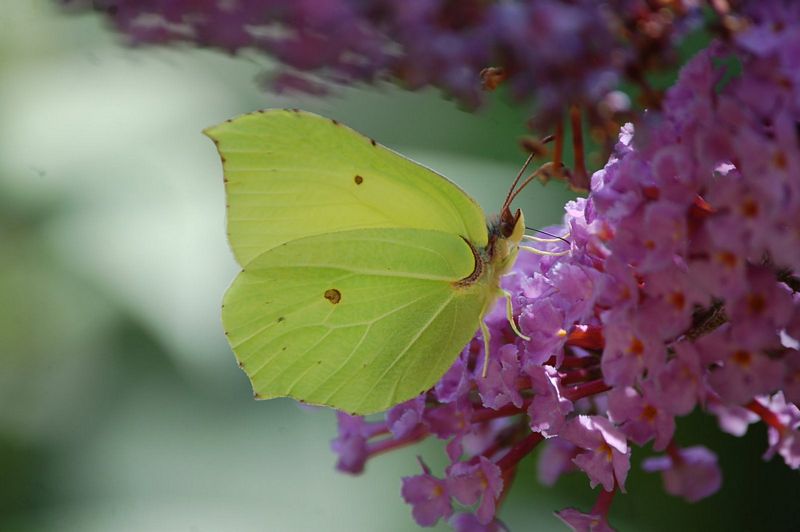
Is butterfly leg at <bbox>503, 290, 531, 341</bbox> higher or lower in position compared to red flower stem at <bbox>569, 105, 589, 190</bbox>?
lower

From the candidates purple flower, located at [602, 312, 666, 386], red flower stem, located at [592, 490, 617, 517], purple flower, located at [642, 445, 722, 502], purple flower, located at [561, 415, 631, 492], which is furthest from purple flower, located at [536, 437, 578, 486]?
purple flower, located at [602, 312, 666, 386]

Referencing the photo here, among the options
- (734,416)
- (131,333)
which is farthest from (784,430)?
(131,333)

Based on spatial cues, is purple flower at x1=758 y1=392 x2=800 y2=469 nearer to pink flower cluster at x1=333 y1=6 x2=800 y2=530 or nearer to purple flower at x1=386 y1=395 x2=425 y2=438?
pink flower cluster at x1=333 y1=6 x2=800 y2=530

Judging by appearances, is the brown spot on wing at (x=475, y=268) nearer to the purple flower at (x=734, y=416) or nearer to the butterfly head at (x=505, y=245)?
the butterfly head at (x=505, y=245)

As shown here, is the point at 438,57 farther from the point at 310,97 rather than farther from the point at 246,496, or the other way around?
the point at 246,496

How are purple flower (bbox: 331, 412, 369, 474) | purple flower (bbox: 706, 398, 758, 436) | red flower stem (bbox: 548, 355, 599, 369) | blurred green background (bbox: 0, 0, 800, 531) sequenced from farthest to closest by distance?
blurred green background (bbox: 0, 0, 800, 531), purple flower (bbox: 331, 412, 369, 474), purple flower (bbox: 706, 398, 758, 436), red flower stem (bbox: 548, 355, 599, 369)

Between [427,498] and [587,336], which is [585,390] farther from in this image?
[427,498]
